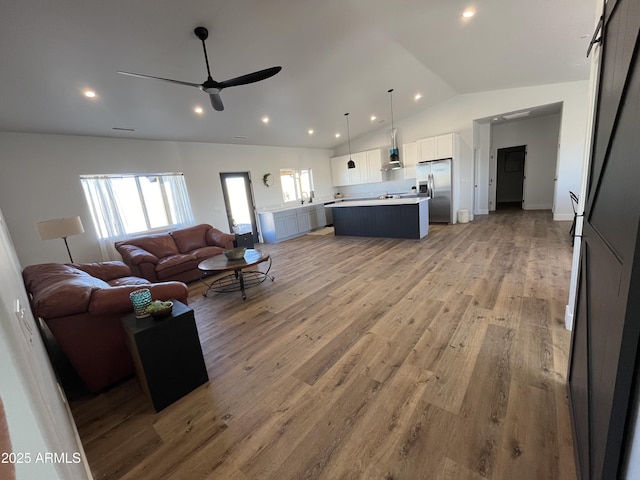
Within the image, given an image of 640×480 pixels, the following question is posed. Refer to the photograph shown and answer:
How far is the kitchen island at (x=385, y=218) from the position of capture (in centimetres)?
581

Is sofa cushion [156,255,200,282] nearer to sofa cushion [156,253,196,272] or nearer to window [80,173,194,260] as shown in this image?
sofa cushion [156,253,196,272]

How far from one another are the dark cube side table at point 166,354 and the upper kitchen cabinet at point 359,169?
775 cm

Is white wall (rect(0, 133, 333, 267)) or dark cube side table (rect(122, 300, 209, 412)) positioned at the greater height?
white wall (rect(0, 133, 333, 267))

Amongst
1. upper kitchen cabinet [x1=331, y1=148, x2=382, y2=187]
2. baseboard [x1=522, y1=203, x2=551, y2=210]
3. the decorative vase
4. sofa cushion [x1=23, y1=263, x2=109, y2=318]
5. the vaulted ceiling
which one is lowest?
baseboard [x1=522, y1=203, x2=551, y2=210]

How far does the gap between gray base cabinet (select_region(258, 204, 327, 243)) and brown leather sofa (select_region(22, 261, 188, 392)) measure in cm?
492

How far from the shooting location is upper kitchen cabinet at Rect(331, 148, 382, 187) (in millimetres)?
8555

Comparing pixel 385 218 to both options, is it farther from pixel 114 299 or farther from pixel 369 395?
pixel 114 299

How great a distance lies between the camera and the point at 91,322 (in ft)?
6.60

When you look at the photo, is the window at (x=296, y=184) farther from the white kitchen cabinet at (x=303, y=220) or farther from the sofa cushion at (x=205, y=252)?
the sofa cushion at (x=205, y=252)

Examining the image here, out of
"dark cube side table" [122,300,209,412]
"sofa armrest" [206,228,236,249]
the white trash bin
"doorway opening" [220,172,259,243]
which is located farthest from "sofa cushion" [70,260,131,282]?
the white trash bin

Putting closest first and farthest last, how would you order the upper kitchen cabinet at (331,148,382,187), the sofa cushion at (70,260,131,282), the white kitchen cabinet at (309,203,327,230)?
the sofa cushion at (70,260,131,282) → the white kitchen cabinet at (309,203,327,230) → the upper kitchen cabinet at (331,148,382,187)

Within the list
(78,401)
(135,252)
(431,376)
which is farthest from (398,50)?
(78,401)

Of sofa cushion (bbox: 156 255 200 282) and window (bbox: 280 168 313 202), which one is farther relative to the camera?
window (bbox: 280 168 313 202)

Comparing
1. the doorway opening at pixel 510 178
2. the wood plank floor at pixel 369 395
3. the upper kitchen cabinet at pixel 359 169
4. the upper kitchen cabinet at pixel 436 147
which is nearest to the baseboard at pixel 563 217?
the upper kitchen cabinet at pixel 436 147
